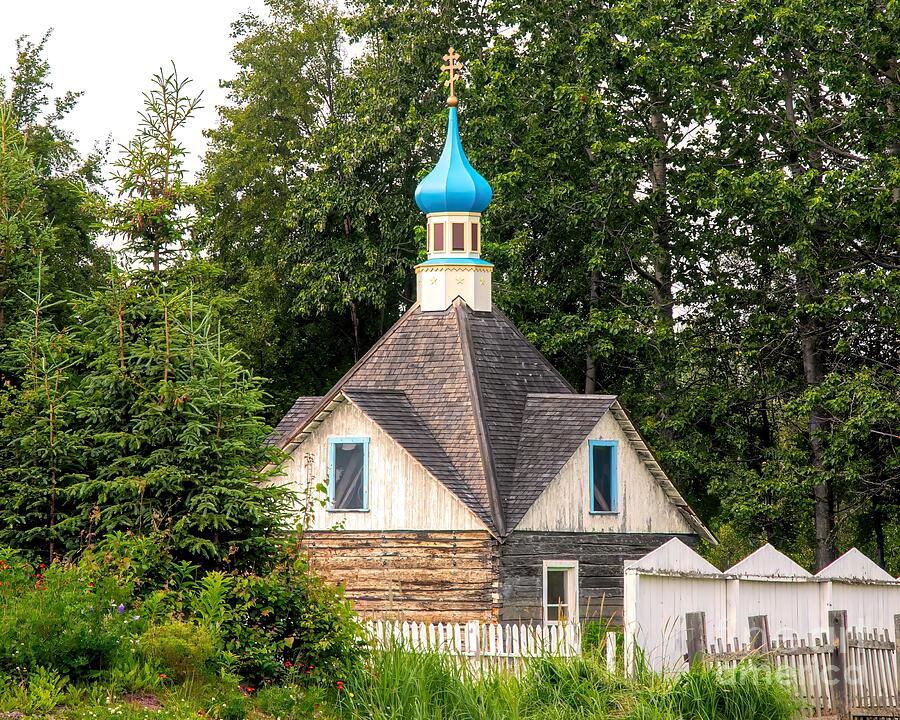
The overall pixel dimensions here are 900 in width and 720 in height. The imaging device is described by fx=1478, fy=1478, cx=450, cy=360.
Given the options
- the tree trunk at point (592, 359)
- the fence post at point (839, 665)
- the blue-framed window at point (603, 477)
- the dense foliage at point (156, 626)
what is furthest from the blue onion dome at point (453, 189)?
the dense foliage at point (156, 626)

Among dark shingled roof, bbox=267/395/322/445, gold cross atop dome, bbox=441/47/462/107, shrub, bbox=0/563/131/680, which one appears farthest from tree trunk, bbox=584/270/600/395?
shrub, bbox=0/563/131/680

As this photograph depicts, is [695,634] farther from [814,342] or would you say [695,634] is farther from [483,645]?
[814,342]

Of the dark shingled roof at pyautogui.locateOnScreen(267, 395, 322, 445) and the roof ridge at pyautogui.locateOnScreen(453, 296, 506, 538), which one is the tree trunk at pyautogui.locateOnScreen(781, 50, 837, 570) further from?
the dark shingled roof at pyautogui.locateOnScreen(267, 395, 322, 445)

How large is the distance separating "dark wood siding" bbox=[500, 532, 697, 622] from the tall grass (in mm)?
10889

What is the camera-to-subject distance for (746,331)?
3559 cm

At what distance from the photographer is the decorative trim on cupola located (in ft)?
101

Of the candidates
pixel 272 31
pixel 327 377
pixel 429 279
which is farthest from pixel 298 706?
pixel 272 31

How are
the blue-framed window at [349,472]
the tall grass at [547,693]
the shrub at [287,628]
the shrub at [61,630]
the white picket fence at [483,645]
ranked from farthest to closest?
1. the blue-framed window at [349,472]
2. the white picket fence at [483,645]
3. the shrub at [287,628]
4. the tall grass at [547,693]
5. the shrub at [61,630]

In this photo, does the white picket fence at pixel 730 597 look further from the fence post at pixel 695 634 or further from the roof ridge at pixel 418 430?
the roof ridge at pixel 418 430

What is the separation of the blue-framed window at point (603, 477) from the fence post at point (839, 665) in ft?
29.1

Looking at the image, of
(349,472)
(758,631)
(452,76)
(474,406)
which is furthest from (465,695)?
(452,76)

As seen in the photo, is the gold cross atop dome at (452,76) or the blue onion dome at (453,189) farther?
the gold cross atop dome at (452,76)

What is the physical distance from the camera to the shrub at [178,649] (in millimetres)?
13531

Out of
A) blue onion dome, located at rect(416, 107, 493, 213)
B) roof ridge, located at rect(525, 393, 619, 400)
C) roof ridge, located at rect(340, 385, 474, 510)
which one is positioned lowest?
roof ridge, located at rect(340, 385, 474, 510)
